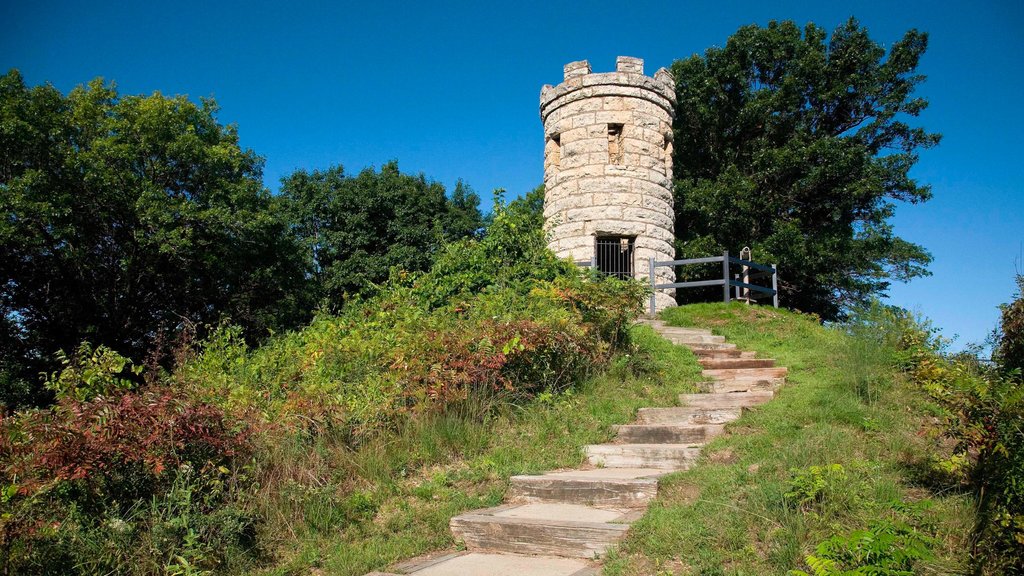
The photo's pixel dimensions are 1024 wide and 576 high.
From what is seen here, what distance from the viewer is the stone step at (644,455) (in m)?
6.01

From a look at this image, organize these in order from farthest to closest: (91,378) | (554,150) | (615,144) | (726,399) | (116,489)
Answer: (554,150) < (615,144) < (726,399) < (91,378) < (116,489)

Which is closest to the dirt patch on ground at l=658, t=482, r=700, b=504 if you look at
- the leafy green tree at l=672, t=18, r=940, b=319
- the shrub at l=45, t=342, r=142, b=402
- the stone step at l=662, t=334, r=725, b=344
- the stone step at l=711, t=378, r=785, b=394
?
the stone step at l=711, t=378, r=785, b=394

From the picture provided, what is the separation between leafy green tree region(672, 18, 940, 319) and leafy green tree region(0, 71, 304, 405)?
42.5ft

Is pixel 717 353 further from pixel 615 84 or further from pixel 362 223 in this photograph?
pixel 362 223

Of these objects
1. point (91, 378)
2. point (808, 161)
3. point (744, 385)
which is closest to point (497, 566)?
point (91, 378)

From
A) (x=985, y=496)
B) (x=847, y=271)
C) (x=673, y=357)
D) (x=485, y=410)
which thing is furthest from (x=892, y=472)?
(x=847, y=271)

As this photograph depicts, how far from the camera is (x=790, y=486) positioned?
422cm

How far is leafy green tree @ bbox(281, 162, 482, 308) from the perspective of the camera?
24.5 metres

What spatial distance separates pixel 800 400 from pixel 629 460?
6.65 feet

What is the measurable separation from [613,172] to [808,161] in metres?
7.26

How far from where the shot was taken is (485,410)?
6816 mm

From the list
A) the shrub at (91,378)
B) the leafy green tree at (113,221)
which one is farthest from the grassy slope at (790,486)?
the leafy green tree at (113,221)

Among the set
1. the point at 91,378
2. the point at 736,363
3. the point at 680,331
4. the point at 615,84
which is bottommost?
the point at 736,363

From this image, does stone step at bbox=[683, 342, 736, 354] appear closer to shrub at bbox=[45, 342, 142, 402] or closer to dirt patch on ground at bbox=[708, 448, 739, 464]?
dirt patch on ground at bbox=[708, 448, 739, 464]
